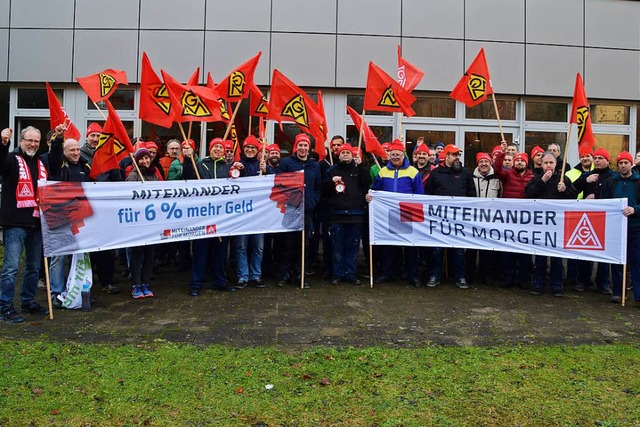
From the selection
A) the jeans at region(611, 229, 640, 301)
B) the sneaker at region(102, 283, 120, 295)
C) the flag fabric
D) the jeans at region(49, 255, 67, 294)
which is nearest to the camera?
the jeans at region(49, 255, 67, 294)

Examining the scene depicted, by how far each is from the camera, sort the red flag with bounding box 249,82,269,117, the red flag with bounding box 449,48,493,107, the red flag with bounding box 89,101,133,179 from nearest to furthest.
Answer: the red flag with bounding box 89,101,133,179 → the red flag with bounding box 449,48,493,107 → the red flag with bounding box 249,82,269,117

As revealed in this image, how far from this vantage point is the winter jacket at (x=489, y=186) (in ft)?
28.2

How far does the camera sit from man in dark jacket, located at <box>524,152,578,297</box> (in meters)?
7.96

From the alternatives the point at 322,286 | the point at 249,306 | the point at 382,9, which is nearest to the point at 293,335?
the point at 249,306

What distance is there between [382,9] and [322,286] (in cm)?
886

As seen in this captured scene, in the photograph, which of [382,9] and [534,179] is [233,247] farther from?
[382,9]

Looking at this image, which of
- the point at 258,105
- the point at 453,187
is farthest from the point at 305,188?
the point at 258,105

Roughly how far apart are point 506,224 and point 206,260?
468 centimetres

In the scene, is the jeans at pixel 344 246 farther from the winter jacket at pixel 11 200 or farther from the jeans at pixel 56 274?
the winter jacket at pixel 11 200

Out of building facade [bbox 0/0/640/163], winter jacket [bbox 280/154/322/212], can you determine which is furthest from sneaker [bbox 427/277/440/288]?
building facade [bbox 0/0/640/163]

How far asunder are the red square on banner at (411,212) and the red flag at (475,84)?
2.34 metres

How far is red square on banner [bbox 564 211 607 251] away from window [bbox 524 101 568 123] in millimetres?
7806

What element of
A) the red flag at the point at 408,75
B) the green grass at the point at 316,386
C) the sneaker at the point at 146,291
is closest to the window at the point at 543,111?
the red flag at the point at 408,75

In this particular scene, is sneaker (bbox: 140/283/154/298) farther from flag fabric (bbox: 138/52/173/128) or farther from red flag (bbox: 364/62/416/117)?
red flag (bbox: 364/62/416/117)
